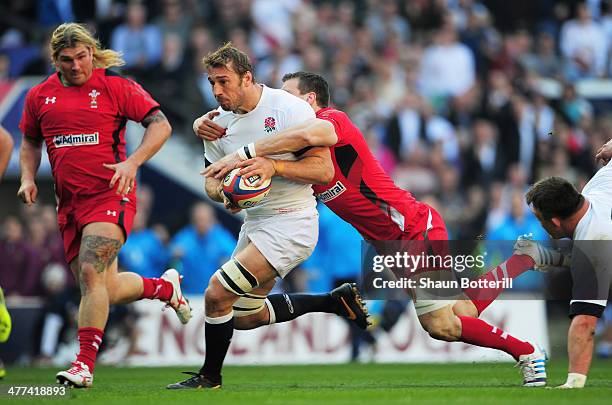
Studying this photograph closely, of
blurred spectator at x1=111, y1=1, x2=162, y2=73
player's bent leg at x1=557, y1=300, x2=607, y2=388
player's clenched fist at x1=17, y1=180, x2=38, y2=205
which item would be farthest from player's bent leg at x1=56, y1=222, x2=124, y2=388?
blurred spectator at x1=111, y1=1, x2=162, y2=73

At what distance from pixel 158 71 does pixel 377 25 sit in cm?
463

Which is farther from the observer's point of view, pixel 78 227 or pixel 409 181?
pixel 409 181

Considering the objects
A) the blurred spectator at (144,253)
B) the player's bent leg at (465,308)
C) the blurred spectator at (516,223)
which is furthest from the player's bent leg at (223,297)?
the blurred spectator at (516,223)

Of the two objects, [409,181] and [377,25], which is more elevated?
[377,25]

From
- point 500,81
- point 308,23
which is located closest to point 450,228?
point 500,81

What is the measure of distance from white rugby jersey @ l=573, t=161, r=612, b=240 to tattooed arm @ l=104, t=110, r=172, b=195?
11.3 feet

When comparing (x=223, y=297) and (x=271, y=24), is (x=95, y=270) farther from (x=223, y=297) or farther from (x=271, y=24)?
(x=271, y=24)

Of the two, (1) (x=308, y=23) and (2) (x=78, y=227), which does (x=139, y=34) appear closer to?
(1) (x=308, y=23)

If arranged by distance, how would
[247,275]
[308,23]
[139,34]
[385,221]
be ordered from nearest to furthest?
1. [247,275]
2. [385,221]
3. [139,34]
4. [308,23]

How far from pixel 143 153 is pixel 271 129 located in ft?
3.62

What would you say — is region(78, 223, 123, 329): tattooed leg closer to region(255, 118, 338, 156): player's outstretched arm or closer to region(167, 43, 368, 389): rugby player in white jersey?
region(167, 43, 368, 389): rugby player in white jersey

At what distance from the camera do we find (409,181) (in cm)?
1739

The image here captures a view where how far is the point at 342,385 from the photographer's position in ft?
30.5

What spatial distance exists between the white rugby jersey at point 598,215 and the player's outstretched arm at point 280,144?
201cm
